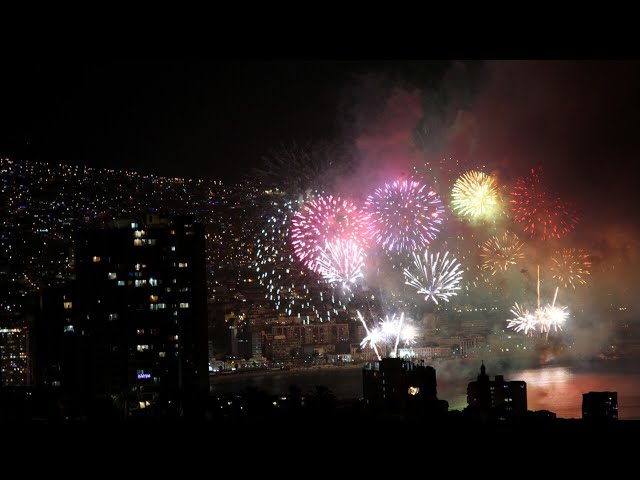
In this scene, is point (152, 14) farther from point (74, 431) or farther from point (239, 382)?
point (239, 382)

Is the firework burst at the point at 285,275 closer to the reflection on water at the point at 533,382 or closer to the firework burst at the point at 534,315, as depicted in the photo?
the reflection on water at the point at 533,382

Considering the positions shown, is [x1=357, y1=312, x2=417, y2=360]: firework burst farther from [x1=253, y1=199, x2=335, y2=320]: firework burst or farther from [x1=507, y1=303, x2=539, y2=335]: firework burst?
[x1=507, y1=303, x2=539, y2=335]: firework burst

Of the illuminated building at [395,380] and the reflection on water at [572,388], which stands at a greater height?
the illuminated building at [395,380]

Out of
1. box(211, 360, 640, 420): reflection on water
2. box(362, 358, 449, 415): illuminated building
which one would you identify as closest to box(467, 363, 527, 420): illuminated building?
box(362, 358, 449, 415): illuminated building

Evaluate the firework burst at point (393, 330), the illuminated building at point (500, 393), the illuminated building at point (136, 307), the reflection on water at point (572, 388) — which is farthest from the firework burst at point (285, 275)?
the reflection on water at point (572, 388)

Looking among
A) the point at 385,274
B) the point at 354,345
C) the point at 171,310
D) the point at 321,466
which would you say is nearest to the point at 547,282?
the point at 385,274
